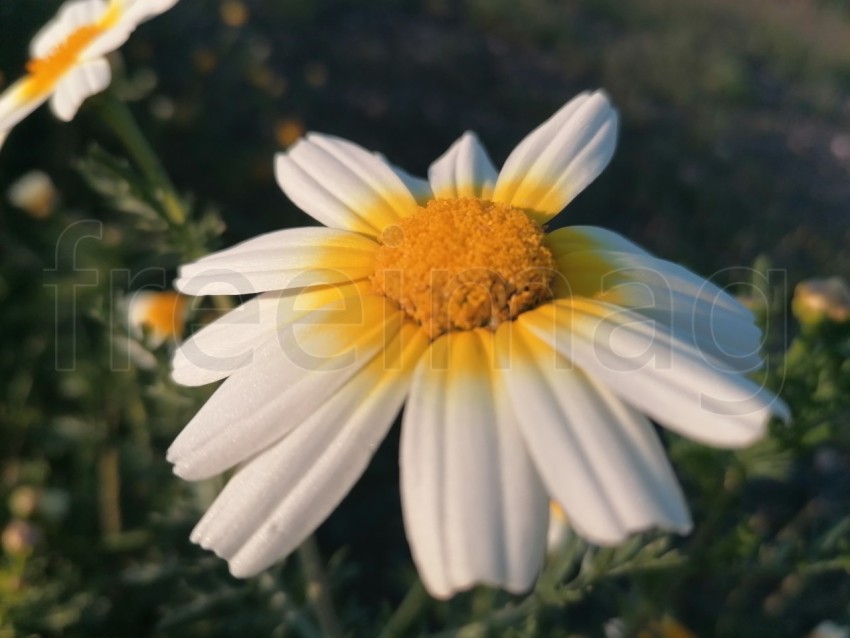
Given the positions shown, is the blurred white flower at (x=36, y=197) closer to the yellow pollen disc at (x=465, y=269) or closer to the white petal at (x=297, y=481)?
the yellow pollen disc at (x=465, y=269)

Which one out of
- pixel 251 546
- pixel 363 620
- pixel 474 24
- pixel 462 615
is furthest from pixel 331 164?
pixel 474 24

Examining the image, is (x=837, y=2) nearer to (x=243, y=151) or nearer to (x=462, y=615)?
(x=243, y=151)

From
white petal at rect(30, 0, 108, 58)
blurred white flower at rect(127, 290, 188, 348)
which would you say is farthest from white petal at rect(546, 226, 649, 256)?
blurred white flower at rect(127, 290, 188, 348)

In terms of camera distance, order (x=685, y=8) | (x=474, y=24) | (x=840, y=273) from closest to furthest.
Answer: (x=840, y=273), (x=474, y=24), (x=685, y=8)

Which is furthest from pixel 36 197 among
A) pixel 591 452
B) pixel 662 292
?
pixel 591 452

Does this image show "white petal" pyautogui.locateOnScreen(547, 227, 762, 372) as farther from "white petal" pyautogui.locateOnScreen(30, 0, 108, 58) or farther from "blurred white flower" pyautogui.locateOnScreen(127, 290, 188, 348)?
"blurred white flower" pyautogui.locateOnScreen(127, 290, 188, 348)

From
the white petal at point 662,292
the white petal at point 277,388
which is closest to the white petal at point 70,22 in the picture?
the white petal at point 277,388

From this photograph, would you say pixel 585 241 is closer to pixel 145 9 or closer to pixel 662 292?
pixel 662 292
